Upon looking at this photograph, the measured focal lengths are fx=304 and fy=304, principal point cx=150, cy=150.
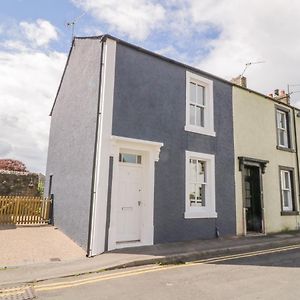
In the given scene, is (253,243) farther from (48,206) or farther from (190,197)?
(48,206)

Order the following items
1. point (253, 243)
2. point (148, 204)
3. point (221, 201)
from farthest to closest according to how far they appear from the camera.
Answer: point (221, 201)
point (253, 243)
point (148, 204)

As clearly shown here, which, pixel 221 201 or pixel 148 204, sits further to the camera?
pixel 221 201

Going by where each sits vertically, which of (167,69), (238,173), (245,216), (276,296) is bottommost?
(276,296)

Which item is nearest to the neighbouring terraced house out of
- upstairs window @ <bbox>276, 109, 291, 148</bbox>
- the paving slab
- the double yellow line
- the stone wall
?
the paving slab

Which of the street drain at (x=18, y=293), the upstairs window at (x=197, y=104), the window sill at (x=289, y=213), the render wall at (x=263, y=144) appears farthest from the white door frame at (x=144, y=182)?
the window sill at (x=289, y=213)

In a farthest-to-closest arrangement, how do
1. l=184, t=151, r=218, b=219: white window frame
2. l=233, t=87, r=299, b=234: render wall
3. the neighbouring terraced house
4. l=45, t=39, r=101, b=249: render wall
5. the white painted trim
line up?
l=233, t=87, r=299, b=234: render wall, l=184, t=151, r=218, b=219: white window frame, l=45, t=39, r=101, b=249: render wall, the neighbouring terraced house, the white painted trim

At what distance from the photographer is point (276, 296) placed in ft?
18.4

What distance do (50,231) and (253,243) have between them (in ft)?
25.4

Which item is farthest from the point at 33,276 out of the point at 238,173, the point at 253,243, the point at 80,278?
the point at 238,173

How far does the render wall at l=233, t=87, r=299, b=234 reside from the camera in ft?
44.3

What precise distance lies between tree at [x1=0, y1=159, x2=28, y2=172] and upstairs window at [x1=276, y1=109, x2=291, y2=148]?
60.9ft

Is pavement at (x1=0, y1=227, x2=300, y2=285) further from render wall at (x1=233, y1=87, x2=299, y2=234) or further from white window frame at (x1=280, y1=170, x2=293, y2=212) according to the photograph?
white window frame at (x1=280, y1=170, x2=293, y2=212)

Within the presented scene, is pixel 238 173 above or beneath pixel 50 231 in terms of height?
above

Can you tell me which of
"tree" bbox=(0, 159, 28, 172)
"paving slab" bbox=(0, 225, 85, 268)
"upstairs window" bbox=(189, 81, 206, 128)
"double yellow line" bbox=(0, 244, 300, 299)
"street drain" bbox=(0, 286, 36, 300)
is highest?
"upstairs window" bbox=(189, 81, 206, 128)
